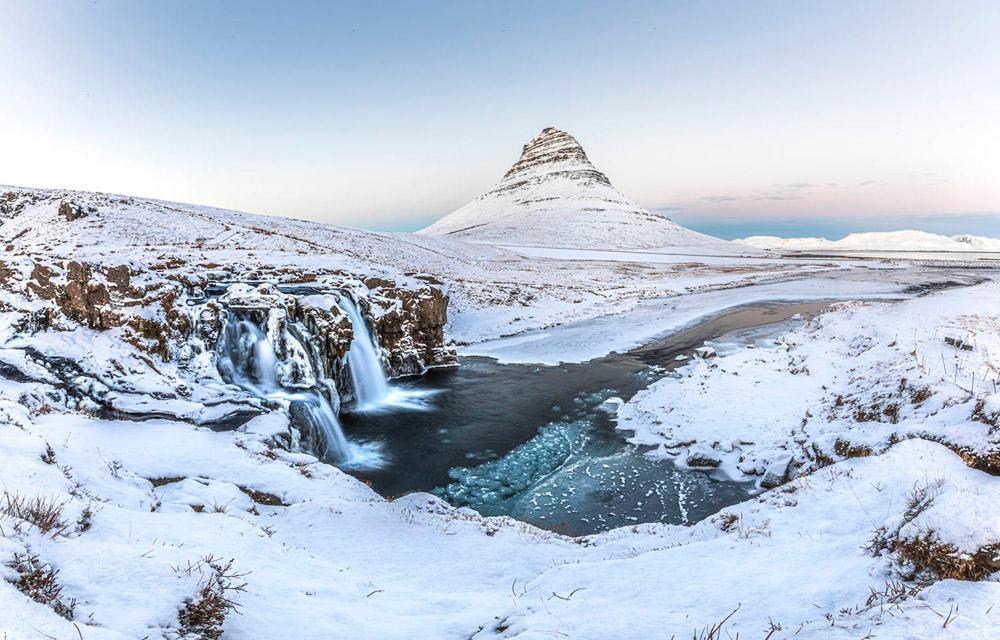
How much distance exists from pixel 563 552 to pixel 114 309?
15.9 metres

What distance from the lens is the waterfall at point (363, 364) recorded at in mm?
20859

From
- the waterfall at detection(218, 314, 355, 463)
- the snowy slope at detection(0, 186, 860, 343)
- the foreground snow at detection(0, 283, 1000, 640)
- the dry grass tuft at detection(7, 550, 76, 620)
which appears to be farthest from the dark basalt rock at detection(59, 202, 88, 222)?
the dry grass tuft at detection(7, 550, 76, 620)

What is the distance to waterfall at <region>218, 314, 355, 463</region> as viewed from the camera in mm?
15328

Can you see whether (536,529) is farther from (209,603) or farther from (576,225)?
(576,225)

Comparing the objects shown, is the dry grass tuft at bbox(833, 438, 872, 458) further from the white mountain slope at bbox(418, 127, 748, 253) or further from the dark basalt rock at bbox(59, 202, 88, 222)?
the white mountain slope at bbox(418, 127, 748, 253)

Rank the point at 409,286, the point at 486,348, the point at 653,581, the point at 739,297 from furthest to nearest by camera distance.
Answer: the point at 739,297
the point at 486,348
the point at 409,286
the point at 653,581

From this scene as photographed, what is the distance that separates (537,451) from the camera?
15.6 meters

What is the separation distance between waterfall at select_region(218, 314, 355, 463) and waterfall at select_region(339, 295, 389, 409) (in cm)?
288

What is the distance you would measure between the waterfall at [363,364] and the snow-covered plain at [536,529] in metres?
6.68

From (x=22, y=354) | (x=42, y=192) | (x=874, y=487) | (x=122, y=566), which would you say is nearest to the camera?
(x=122, y=566)

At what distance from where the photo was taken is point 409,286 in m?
28.7

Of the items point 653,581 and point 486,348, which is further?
point 486,348

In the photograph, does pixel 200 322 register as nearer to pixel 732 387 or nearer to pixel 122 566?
pixel 122 566

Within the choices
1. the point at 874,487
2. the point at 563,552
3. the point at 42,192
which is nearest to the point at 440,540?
the point at 563,552
